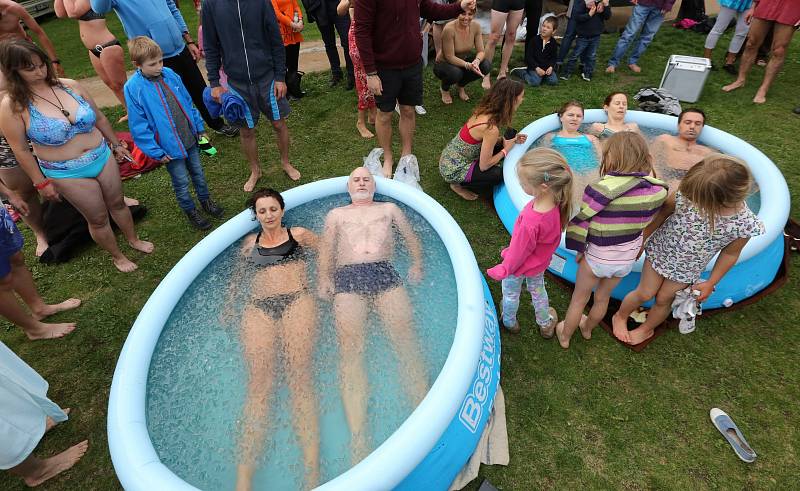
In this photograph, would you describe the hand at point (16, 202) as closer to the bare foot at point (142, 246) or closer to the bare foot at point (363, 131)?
the bare foot at point (142, 246)

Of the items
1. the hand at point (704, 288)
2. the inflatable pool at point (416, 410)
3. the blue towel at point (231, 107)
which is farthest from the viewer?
the blue towel at point (231, 107)

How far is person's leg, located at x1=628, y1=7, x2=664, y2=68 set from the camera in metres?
6.05

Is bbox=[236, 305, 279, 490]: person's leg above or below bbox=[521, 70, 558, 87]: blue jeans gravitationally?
below

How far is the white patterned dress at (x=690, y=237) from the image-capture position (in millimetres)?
2223

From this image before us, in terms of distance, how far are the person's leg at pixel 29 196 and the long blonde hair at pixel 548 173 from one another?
3.42 meters

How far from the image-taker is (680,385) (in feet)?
8.77

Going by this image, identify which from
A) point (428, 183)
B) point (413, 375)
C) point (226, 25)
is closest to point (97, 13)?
point (226, 25)

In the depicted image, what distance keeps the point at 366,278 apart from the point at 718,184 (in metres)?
1.98

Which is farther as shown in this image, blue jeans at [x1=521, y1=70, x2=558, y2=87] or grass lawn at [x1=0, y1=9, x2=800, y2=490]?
blue jeans at [x1=521, y1=70, x2=558, y2=87]

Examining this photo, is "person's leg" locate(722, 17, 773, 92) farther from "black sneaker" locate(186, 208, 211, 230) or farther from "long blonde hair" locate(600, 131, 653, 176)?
"black sneaker" locate(186, 208, 211, 230)

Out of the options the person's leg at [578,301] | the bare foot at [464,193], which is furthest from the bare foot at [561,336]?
the bare foot at [464,193]

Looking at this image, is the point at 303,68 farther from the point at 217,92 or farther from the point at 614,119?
the point at 614,119

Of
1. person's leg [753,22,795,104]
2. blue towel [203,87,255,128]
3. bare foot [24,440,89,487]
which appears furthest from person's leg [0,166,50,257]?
person's leg [753,22,795,104]

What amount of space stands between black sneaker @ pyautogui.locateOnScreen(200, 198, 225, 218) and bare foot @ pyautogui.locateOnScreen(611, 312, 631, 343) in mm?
3380
